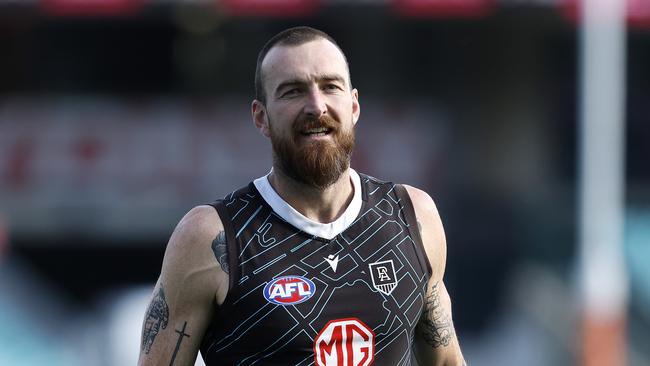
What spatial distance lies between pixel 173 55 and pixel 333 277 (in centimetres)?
1349

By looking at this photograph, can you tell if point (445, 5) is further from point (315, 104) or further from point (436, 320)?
point (315, 104)

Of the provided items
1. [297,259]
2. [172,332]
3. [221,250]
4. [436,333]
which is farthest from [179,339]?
[436,333]

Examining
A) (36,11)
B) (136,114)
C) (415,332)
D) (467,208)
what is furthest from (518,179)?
(415,332)

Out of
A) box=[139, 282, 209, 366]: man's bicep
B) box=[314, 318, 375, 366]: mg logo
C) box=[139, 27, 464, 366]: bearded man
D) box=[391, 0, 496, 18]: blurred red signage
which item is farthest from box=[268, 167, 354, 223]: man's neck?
box=[391, 0, 496, 18]: blurred red signage

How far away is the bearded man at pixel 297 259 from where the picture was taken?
387 centimetres

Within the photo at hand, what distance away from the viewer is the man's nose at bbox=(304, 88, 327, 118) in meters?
3.86

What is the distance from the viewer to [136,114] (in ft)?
55.3

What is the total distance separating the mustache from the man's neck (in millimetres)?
206

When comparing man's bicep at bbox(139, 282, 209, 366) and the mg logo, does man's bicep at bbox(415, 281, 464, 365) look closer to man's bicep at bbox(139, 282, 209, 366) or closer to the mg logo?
the mg logo

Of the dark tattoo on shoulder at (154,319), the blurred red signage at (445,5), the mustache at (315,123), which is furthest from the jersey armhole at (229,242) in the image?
the blurred red signage at (445,5)

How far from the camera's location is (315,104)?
3.86m

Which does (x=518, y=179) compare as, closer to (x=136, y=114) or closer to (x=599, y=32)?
(x=599, y=32)

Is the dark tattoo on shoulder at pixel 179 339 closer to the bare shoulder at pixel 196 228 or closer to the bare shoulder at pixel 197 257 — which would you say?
the bare shoulder at pixel 197 257

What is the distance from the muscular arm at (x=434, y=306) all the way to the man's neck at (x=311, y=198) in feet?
0.94
